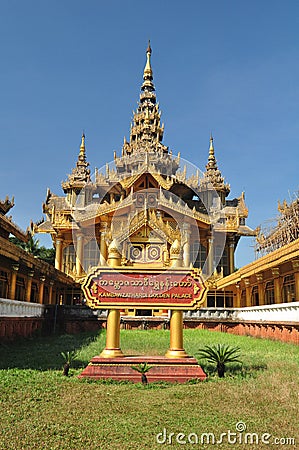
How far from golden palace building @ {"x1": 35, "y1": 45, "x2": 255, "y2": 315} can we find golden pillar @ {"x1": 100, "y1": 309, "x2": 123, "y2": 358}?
1469 centimetres

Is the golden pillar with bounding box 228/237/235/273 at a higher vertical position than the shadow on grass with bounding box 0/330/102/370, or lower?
higher

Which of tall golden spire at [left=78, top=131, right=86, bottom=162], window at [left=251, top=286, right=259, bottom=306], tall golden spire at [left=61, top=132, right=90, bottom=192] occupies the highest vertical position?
tall golden spire at [left=78, top=131, right=86, bottom=162]

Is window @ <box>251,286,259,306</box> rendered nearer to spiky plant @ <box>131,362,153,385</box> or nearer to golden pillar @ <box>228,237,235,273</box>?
golden pillar @ <box>228,237,235,273</box>

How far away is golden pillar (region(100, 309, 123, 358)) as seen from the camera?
954cm

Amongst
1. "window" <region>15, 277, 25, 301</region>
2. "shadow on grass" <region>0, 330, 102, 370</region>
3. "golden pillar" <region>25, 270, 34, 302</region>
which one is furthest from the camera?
"golden pillar" <region>25, 270, 34, 302</region>

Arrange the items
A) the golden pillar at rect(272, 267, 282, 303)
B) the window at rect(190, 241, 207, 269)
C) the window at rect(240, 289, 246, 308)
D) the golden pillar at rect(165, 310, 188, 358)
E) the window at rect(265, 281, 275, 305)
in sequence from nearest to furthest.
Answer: the golden pillar at rect(165, 310, 188, 358) → the golden pillar at rect(272, 267, 282, 303) → the window at rect(265, 281, 275, 305) → the window at rect(240, 289, 246, 308) → the window at rect(190, 241, 207, 269)

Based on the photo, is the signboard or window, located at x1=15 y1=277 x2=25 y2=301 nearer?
the signboard

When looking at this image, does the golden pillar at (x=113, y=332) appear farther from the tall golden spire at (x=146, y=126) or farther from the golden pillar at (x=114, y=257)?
the tall golden spire at (x=146, y=126)

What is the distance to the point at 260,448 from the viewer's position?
5273mm

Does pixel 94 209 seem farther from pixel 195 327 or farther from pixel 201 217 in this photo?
pixel 195 327

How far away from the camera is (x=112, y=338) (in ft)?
31.8

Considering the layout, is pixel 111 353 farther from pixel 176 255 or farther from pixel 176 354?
pixel 176 255

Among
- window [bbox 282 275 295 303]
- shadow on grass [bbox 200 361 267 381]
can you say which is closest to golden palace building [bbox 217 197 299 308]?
window [bbox 282 275 295 303]

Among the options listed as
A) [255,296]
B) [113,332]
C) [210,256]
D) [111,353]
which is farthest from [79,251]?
[111,353]
